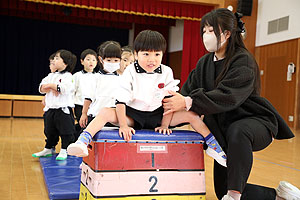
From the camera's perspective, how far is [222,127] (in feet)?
6.46

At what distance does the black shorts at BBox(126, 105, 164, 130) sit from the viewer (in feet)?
6.44

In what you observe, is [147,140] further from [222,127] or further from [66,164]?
[66,164]

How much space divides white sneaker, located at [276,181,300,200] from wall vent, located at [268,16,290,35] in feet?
24.0

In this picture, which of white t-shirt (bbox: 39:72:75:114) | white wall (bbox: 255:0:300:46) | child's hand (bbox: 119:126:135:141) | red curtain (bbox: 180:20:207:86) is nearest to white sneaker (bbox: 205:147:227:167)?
child's hand (bbox: 119:126:135:141)

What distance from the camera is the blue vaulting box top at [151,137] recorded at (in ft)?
5.77

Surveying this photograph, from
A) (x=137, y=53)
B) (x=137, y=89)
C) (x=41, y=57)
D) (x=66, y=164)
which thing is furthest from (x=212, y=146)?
(x=41, y=57)

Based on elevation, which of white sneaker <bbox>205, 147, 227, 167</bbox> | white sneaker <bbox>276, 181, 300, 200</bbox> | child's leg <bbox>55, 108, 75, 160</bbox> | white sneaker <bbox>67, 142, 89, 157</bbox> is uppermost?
white sneaker <bbox>67, 142, 89, 157</bbox>

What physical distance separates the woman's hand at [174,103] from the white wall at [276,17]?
24.0 feet

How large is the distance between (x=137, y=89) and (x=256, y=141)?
665 millimetres

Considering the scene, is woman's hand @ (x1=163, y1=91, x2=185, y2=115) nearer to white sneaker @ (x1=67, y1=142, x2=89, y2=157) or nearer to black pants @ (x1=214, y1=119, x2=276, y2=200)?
black pants @ (x1=214, y1=119, x2=276, y2=200)

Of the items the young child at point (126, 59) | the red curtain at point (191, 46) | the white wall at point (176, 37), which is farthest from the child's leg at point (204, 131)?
the white wall at point (176, 37)

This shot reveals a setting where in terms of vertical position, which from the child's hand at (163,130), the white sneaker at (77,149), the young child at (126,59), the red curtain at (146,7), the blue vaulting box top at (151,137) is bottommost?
the white sneaker at (77,149)

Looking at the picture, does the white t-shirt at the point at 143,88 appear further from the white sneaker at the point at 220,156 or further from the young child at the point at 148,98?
the white sneaker at the point at 220,156

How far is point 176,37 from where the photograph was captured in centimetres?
1213
